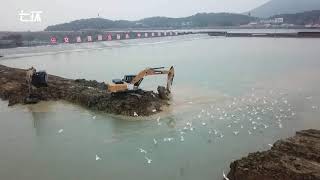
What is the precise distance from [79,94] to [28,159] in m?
9.53

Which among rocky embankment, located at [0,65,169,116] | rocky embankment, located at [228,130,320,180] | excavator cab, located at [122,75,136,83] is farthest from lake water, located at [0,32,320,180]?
excavator cab, located at [122,75,136,83]

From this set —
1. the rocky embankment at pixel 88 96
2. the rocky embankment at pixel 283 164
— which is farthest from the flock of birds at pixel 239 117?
the rocky embankment at pixel 283 164

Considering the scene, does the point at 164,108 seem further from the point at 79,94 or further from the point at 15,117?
the point at 15,117

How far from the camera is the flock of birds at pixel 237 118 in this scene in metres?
16.9

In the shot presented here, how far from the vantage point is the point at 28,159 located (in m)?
14.8

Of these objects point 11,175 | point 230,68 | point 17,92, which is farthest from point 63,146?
point 230,68

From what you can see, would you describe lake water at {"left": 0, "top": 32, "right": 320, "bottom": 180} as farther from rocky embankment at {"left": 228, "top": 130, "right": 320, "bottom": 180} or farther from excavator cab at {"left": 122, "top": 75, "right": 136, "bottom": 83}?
excavator cab at {"left": 122, "top": 75, "right": 136, "bottom": 83}

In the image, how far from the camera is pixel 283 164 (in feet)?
37.4

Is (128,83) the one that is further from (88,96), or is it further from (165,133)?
(165,133)

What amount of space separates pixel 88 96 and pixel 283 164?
1416 cm

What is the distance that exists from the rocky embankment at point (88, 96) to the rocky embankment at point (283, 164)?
856 cm

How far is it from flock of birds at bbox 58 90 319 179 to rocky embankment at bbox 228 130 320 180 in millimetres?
2352

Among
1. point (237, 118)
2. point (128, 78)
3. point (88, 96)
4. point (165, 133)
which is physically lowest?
point (165, 133)

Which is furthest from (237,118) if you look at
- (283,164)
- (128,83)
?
(283,164)
